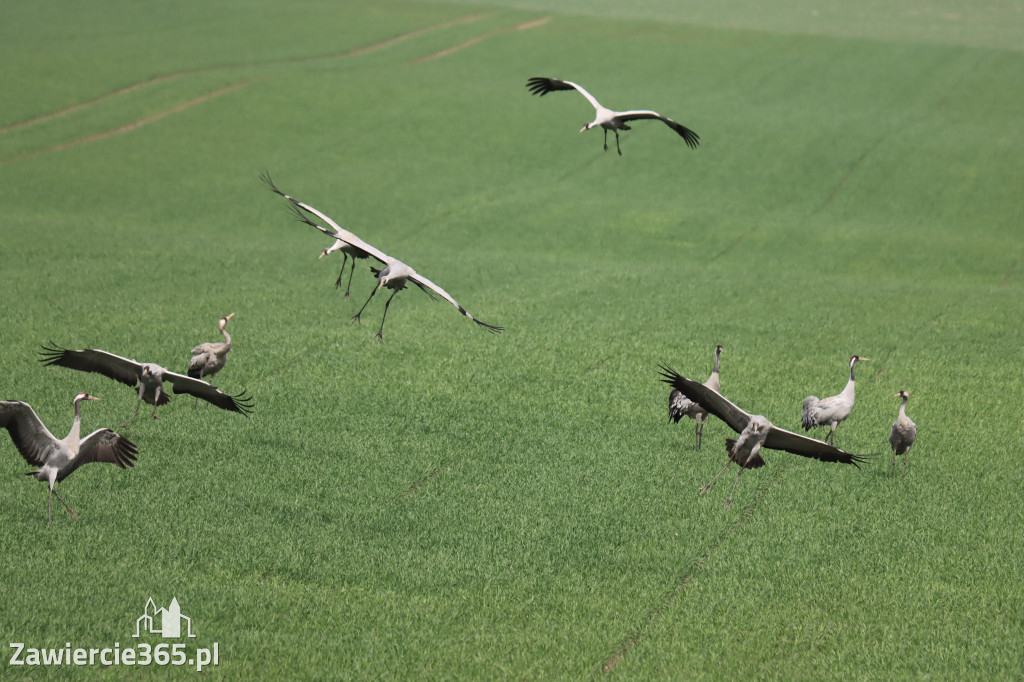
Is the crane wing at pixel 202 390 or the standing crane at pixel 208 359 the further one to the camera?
the standing crane at pixel 208 359

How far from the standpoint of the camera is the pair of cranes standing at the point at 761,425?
9.61 metres

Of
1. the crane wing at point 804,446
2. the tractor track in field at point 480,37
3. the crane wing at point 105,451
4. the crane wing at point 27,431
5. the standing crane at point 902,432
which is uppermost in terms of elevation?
the crane wing at point 804,446

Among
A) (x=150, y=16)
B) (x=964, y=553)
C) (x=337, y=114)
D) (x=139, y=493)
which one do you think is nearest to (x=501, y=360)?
(x=139, y=493)

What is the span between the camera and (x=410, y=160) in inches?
1464

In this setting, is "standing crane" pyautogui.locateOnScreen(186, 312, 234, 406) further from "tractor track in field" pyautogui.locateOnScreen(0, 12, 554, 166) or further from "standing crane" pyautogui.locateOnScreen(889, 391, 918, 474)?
"tractor track in field" pyautogui.locateOnScreen(0, 12, 554, 166)

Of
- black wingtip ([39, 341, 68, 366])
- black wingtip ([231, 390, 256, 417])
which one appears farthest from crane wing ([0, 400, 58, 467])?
black wingtip ([231, 390, 256, 417])

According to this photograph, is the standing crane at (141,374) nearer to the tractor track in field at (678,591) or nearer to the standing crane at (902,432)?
the tractor track in field at (678,591)

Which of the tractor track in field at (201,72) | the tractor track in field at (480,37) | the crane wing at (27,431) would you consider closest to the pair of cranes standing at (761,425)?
the crane wing at (27,431)

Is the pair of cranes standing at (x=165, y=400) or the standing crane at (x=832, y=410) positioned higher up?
the pair of cranes standing at (x=165, y=400)

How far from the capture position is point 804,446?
10.5 metres

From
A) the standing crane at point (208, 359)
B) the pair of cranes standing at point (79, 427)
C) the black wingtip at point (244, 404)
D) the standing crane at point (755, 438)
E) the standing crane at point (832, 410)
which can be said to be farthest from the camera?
the standing crane at point (208, 359)

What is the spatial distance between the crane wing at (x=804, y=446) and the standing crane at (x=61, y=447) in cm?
694

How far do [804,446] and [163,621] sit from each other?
22.8 ft

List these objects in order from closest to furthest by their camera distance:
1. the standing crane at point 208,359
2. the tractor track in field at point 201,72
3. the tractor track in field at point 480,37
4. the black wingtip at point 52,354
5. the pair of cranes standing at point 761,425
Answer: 1. the pair of cranes standing at point 761,425
2. the black wingtip at point 52,354
3. the standing crane at point 208,359
4. the tractor track in field at point 201,72
5. the tractor track in field at point 480,37
